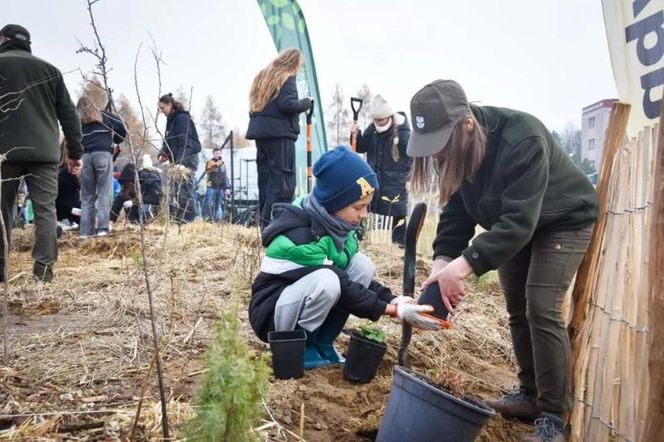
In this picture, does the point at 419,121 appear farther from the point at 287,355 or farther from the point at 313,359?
the point at 313,359

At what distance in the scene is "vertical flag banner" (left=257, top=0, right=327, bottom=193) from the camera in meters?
8.88

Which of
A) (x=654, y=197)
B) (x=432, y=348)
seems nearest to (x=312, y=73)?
(x=432, y=348)

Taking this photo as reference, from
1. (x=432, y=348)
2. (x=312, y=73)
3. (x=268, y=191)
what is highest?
(x=312, y=73)

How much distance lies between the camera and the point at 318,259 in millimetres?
3016

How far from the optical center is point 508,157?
7.82 ft

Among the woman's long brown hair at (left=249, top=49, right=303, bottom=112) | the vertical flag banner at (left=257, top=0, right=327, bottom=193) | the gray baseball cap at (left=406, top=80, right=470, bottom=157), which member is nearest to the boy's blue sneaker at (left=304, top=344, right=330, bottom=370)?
the gray baseball cap at (left=406, top=80, right=470, bottom=157)

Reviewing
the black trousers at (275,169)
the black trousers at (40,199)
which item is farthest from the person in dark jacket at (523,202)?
the black trousers at (275,169)

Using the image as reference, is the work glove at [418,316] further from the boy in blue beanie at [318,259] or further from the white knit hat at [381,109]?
the white knit hat at [381,109]

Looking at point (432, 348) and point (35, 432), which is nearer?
point (35, 432)

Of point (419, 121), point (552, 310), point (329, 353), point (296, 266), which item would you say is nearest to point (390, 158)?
point (329, 353)

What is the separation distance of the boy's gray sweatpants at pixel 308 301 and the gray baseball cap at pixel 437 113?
82 cm

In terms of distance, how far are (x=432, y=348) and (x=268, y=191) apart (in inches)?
112

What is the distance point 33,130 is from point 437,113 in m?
3.53

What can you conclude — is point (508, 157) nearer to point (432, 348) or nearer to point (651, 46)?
point (651, 46)
